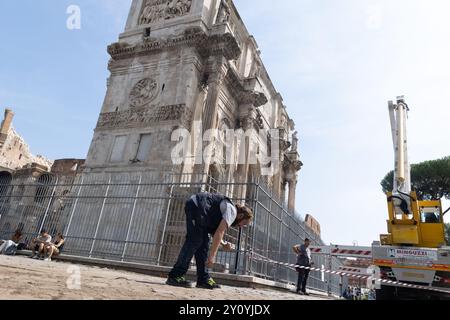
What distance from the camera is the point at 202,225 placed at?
4.87 meters

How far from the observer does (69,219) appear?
11.9m

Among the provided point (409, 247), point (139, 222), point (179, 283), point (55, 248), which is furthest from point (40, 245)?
point (409, 247)

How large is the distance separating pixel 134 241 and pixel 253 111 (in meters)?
14.0

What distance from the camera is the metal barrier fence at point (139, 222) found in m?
9.59

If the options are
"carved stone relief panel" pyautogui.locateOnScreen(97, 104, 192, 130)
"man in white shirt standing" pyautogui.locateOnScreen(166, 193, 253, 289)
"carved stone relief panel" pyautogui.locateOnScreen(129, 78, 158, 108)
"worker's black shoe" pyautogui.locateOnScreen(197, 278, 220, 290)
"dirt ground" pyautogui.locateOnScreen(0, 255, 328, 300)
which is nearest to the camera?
"dirt ground" pyautogui.locateOnScreen(0, 255, 328, 300)

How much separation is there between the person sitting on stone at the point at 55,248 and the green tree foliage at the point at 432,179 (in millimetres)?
32428

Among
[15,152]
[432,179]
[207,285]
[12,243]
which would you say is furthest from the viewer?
[15,152]

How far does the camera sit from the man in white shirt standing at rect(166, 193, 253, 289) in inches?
191

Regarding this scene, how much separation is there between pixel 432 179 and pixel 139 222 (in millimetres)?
31454

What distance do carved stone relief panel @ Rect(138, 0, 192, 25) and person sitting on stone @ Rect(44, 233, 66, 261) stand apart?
14.4m

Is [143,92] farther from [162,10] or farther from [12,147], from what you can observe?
[12,147]

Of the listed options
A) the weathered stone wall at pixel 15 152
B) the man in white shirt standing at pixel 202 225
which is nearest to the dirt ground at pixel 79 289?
the man in white shirt standing at pixel 202 225

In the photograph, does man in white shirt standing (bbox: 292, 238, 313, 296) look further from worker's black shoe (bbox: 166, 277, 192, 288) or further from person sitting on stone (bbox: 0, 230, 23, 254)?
person sitting on stone (bbox: 0, 230, 23, 254)

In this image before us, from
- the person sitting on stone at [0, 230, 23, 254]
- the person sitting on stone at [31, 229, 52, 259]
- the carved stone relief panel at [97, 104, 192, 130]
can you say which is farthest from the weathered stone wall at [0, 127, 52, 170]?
the person sitting on stone at [31, 229, 52, 259]
